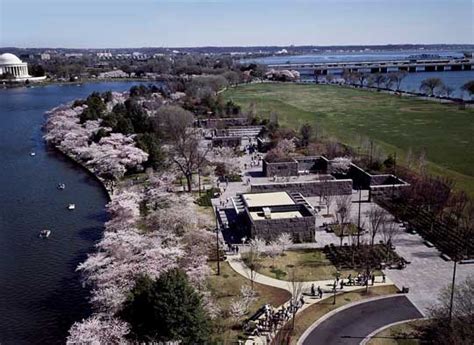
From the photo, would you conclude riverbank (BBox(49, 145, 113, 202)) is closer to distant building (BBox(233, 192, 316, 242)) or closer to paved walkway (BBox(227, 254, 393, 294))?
distant building (BBox(233, 192, 316, 242))

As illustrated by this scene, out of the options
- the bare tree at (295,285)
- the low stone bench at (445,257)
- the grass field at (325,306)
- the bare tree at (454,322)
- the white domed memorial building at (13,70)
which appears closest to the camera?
the bare tree at (454,322)

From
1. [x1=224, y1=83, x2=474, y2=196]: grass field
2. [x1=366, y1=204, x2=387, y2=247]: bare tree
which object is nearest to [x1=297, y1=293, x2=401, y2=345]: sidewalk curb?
[x1=366, y1=204, x2=387, y2=247]: bare tree

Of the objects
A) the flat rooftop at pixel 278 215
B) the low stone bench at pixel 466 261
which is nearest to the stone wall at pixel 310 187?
the flat rooftop at pixel 278 215

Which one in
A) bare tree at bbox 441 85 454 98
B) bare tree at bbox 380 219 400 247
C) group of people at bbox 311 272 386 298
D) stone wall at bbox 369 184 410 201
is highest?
bare tree at bbox 441 85 454 98

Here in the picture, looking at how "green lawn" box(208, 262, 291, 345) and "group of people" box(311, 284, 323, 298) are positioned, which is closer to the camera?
"green lawn" box(208, 262, 291, 345)

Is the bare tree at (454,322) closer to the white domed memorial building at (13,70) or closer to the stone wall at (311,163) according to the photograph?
the stone wall at (311,163)

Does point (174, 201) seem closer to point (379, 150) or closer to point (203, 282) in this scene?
point (203, 282)
